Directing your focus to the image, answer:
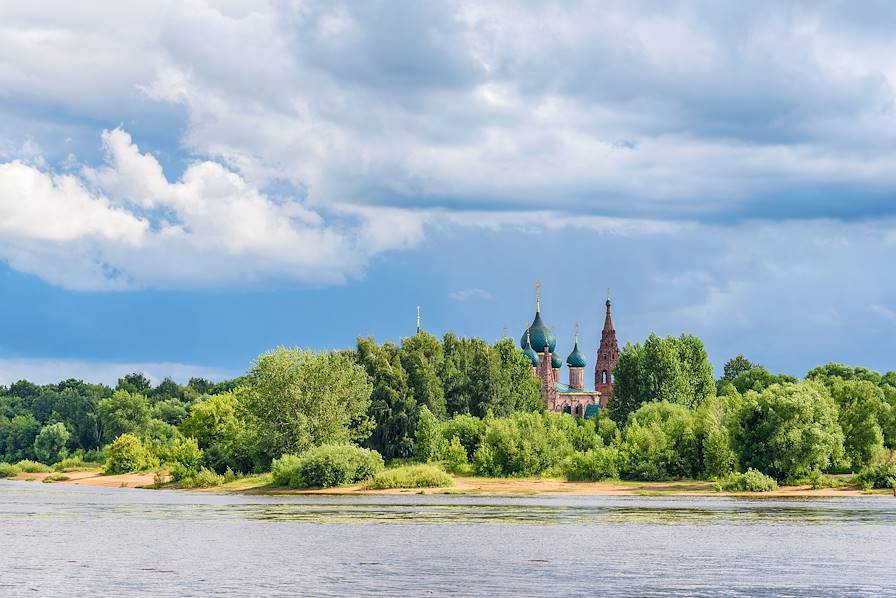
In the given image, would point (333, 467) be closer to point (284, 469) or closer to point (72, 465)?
point (284, 469)

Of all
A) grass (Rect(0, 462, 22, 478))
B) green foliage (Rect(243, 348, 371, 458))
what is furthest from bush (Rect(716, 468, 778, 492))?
grass (Rect(0, 462, 22, 478))

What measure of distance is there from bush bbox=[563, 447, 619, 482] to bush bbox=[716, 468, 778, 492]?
12.9 metres

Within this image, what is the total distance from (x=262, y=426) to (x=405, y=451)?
24.6 m

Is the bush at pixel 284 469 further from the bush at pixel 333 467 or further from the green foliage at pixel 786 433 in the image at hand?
the green foliage at pixel 786 433

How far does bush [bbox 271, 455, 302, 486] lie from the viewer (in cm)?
11412

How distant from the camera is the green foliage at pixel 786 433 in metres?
107

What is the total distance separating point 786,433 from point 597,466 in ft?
65.2

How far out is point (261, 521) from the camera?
2995 inches

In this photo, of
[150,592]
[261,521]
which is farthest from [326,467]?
[150,592]

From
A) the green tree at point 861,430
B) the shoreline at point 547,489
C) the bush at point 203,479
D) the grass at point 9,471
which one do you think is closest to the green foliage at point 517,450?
the shoreline at point 547,489

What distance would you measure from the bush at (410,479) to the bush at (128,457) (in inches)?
2097

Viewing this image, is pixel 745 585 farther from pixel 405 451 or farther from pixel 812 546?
pixel 405 451

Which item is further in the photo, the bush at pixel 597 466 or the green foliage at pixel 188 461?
the green foliage at pixel 188 461

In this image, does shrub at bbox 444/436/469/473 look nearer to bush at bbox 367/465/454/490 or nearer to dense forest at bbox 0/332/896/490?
dense forest at bbox 0/332/896/490
